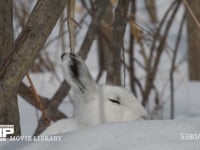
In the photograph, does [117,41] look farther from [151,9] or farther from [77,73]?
[151,9]

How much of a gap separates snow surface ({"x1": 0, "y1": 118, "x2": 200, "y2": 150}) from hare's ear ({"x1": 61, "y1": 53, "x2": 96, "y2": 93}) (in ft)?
1.13

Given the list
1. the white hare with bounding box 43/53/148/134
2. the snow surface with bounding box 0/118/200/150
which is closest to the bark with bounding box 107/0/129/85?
the white hare with bounding box 43/53/148/134

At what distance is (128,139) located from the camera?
1.03m

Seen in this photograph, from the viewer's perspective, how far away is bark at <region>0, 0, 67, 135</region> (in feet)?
3.56

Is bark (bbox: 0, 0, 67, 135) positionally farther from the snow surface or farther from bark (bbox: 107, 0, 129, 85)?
bark (bbox: 107, 0, 129, 85)

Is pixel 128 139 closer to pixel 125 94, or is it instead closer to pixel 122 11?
pixel 125 94


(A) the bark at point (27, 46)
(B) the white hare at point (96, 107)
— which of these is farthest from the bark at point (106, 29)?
(A) the bark at point (27, 46)

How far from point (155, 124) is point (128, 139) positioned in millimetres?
97

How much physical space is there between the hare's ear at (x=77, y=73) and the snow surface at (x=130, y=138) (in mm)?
343

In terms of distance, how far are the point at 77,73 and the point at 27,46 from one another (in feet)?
1.21

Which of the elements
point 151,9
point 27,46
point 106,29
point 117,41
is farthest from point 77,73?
point 151,9

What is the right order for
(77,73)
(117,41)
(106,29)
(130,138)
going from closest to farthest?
(130,138), (77,73), (117,41), (106,29)

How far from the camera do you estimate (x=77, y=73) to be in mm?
1450

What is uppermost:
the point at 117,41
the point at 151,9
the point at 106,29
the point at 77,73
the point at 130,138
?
the point at 151,9
